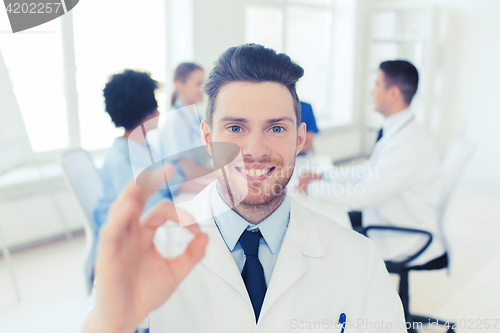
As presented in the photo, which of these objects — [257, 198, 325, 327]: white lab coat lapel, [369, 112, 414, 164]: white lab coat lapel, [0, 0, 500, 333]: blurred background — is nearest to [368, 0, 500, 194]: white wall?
[0, 0, 500, 333]: blurred background

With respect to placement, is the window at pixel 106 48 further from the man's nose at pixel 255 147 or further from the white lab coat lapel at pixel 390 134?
the man's nose at pixel 255 147

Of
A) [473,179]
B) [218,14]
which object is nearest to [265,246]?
[218,14]

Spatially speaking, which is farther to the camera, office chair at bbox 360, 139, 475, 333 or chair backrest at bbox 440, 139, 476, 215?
chair backrest at bbox 440, 139, 476, 215

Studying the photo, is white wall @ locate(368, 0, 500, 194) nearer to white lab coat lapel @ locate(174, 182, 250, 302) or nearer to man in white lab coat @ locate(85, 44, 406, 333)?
man in white lab coat @ locate(85, 44, 406, 333)

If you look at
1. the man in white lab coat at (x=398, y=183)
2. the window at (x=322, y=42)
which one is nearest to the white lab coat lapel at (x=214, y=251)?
the man in white lab coat at (x=398, y=183)

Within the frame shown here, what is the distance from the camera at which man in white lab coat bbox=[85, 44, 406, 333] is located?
52 cm

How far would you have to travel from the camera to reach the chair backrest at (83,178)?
166cm

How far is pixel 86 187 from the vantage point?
174 centimetres

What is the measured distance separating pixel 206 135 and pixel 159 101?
78 cm

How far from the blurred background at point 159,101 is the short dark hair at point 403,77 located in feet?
1.55

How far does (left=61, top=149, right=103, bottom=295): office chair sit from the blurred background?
0.08 metres

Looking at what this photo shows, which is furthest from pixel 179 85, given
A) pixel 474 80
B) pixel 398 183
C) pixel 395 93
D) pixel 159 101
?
pixel 474 80

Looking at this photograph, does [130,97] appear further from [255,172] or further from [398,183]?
[398,183]

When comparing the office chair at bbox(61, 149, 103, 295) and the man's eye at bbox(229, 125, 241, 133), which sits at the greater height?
the man's eye at bbox(229, 125, 241, 133)
